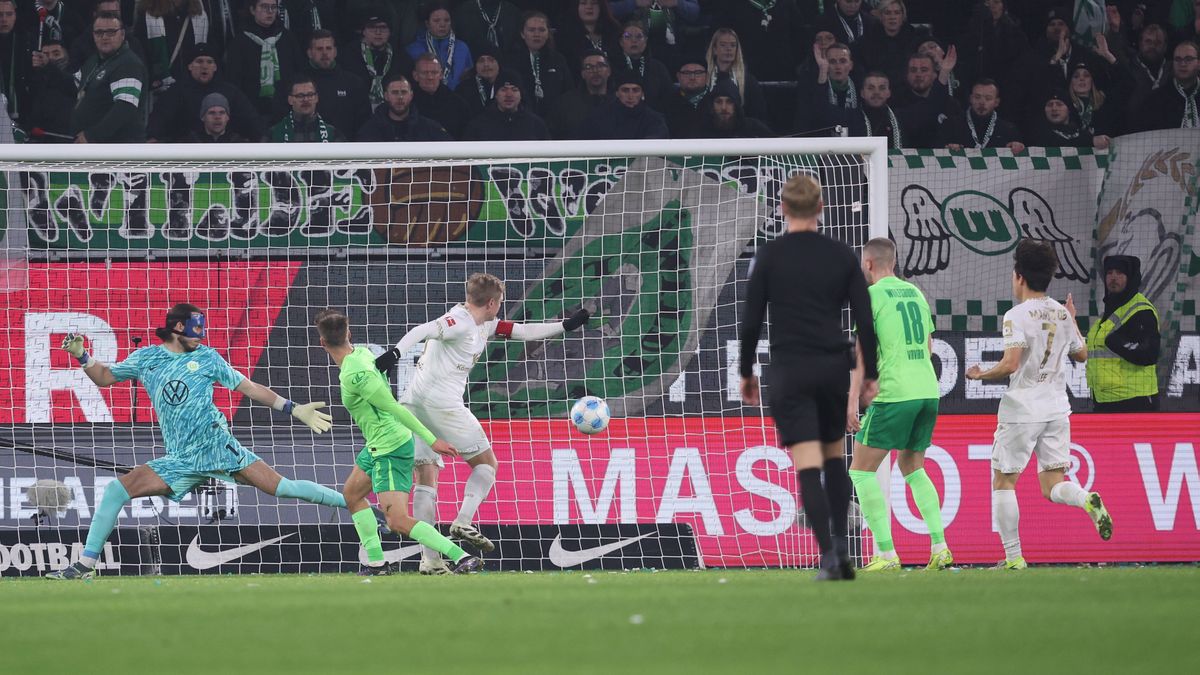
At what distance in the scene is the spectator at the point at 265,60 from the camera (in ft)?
46.6

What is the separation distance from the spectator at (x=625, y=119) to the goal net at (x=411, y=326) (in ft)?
5.81

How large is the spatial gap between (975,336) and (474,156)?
4.18 meters

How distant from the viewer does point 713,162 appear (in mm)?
12195

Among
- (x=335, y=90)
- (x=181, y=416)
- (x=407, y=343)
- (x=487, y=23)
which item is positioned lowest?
(x=181, y=416)

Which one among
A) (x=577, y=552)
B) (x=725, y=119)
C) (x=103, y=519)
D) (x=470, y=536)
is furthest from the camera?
(x=725, y=119)

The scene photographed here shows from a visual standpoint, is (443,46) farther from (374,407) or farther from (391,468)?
(391,468)

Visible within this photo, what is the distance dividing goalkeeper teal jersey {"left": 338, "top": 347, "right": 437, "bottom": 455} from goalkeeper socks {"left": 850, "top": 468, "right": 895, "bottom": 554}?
2.54 metres

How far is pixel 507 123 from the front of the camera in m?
13.9

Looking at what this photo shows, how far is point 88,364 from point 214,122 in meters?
3.99

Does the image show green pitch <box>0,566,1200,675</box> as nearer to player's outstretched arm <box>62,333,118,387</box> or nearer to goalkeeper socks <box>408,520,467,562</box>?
goalkeeper socks <box>408,520,467,562</box>

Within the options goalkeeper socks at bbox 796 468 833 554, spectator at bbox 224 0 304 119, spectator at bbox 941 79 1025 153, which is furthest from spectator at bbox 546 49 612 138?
goalkeeper socks at bbox 796 468 833 554

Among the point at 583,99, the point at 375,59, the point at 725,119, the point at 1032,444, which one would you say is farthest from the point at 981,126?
the point at 375,59

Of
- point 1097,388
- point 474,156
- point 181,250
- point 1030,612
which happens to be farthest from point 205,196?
point 1030,612

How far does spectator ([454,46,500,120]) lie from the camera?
1434cm
